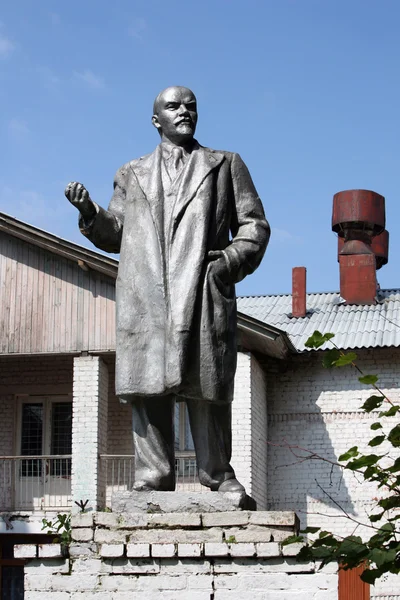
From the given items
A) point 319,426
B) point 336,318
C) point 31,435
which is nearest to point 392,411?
point 319,426

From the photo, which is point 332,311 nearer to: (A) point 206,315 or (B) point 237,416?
(B) point 237,416

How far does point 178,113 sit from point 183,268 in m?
0.85

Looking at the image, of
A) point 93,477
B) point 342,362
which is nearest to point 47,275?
point 93,477

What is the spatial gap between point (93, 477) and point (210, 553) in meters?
13.6

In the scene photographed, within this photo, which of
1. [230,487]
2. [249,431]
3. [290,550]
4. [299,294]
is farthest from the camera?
[299,294]

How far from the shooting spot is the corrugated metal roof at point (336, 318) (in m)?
19.6

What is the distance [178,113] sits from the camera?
597cm

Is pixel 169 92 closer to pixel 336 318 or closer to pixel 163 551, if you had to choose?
pixel 163 551

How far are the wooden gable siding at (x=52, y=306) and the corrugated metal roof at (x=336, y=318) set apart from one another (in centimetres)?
290

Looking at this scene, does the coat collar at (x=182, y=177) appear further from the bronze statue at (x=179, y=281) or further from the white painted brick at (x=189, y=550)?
the white painted brick at (x=189, y=550)

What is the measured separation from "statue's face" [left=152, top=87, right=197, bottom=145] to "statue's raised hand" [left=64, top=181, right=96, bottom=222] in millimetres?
542

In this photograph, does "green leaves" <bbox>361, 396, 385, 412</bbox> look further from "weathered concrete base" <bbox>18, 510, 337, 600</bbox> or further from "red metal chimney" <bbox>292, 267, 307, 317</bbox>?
"red metal chimney" <bbox>292, 267, 307, 317</bbox>

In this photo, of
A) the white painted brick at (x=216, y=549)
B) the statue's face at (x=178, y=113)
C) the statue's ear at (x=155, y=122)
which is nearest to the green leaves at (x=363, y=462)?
the white painted brick at (x=216, y=549)

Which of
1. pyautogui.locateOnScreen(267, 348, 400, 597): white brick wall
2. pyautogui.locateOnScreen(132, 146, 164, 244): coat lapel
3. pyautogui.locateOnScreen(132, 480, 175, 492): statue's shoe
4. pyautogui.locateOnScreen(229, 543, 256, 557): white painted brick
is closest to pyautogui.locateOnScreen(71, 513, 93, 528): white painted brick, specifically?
pyautogui.locateOnScreen(132, 480, 175, 492): statue's shoe
